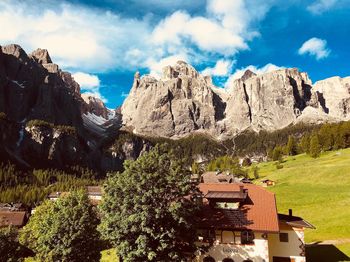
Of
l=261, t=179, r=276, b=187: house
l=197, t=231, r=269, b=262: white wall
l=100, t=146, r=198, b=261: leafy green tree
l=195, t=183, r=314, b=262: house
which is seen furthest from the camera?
l=261, t=179, r=276, b=187: house

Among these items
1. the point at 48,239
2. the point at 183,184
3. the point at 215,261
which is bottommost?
the point at 215,261

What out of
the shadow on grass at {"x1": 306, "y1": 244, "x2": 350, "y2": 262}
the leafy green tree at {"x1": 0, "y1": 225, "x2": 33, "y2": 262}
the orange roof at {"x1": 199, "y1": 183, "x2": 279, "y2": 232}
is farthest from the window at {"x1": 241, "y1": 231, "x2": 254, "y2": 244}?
the leafy green tree at {"x1": 0, "y1": 225, "x2": 33, "y2": 262}

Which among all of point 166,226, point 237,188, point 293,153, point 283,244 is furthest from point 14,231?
point 293,153

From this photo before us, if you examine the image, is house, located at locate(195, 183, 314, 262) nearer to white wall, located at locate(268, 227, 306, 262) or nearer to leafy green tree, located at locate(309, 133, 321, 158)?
white wall, located at locate(268, 227, 306, 262)

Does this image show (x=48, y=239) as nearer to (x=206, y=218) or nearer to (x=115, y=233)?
(x=115, y=233)

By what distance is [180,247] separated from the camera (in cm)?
3644

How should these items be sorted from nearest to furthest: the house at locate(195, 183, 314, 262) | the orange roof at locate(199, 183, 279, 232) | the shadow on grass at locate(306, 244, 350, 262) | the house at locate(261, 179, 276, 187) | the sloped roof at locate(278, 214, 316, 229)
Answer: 1. the house at locate(195, 183, 314, 262)
2. the orange roof at locate(199, 183, 279, 232)
3. the sloped roof at locate(278, 214, 316, 229)
4. the shadow on grass at locate(306, 244, 350, 262)
5. the house at locate(261, 179, 276, 187)

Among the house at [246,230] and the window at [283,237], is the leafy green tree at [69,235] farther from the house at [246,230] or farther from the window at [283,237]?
the window at [283,237]

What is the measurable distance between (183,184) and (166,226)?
4648 mm

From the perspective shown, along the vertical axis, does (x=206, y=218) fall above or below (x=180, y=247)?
above

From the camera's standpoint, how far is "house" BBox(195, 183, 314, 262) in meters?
40.5

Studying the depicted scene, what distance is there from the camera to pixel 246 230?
4044cm

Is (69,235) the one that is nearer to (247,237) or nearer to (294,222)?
(247,237)

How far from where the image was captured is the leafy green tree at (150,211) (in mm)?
34000
